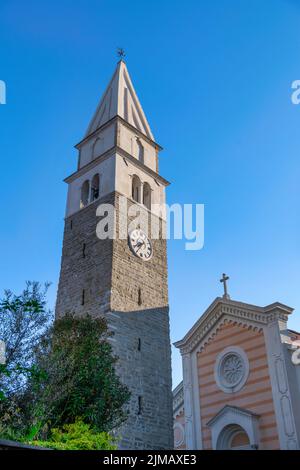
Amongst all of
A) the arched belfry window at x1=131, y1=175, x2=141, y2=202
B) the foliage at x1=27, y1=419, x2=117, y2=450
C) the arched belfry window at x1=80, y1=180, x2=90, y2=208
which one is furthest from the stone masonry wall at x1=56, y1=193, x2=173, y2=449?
the foliage at x1=27, y1=419, x2=117, y2=450

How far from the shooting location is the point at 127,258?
2381cm

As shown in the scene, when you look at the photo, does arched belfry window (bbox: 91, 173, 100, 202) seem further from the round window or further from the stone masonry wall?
the round window

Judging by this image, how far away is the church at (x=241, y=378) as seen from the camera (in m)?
18.5

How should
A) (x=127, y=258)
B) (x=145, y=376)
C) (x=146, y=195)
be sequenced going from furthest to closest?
(x=146, y=195)
(x=127, y=258)
(x=145, y=376)

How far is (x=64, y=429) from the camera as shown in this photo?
53.6 ft

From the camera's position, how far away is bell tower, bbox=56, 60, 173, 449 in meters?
21.3

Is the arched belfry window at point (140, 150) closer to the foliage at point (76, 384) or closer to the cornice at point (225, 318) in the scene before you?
the cornice at point (225, 318)

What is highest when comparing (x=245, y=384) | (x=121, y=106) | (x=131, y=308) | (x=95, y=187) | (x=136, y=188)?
(x=121, y=106)

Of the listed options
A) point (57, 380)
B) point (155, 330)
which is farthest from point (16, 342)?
point (155, 330)

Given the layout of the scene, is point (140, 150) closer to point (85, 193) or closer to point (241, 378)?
point (85, 193)

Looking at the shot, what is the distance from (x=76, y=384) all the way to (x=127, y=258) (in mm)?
8084

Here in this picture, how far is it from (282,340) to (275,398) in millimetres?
2327

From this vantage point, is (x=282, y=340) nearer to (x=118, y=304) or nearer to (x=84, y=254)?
(x=118, y=304)
